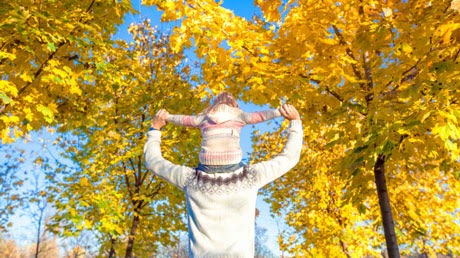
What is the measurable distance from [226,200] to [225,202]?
0.05 ft

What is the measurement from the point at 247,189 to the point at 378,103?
2.79 metres

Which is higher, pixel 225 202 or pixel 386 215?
pixel 386 215

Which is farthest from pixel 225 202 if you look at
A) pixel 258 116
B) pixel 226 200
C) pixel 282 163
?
pixel 258 116

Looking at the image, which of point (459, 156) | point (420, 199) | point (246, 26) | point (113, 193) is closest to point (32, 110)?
point (113, 193)

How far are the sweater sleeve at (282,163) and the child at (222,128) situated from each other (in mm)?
174

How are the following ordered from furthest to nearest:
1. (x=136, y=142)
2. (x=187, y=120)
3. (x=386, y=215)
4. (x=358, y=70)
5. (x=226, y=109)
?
(x=136, y=142)
(x=358, y=70)
(x=386, y=215)
(x=187, y=120)
(x=226, y=109)

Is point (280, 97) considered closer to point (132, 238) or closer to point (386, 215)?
point (386, 215)

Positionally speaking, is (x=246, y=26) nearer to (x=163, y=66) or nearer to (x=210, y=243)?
(x=210, y=243)

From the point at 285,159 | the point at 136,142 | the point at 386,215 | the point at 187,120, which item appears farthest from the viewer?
the point at 136,142

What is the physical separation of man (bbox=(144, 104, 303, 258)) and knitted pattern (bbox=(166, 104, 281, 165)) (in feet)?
0.33

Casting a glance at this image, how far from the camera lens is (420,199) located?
10.8 metres

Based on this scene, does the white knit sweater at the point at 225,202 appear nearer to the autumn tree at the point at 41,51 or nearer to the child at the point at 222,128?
the child at the point at 222,128

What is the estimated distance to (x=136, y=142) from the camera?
8523 mm

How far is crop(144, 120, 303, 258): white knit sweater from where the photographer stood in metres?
2.10
